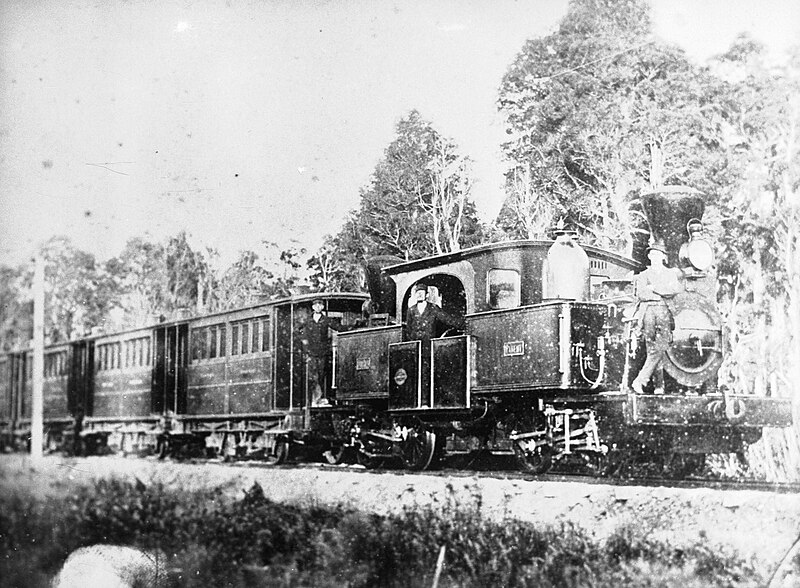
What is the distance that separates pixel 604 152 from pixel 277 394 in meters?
→ 2.35

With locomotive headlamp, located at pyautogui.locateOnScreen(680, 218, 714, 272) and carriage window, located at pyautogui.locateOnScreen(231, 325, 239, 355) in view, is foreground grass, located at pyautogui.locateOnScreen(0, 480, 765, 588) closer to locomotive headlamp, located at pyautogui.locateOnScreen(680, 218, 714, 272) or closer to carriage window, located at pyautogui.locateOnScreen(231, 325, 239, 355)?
carriage window, located at pyautogui.locateOnScreen(231, 325, 239, 355)

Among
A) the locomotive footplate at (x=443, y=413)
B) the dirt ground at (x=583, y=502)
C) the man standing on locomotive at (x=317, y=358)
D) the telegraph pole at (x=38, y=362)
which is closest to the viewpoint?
the dirt ground at (x=583, y=502)

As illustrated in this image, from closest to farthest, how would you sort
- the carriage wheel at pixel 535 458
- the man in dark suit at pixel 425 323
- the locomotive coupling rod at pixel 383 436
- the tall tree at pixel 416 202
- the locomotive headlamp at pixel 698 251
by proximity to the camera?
the locomotive headlamp at pixel 698 251
the carriage wheel at pixel 535 458
the tall tree at pixel 416 202
the man in dark suit at pixel 425 323
the locomotive coupling rod at pixel 383 436

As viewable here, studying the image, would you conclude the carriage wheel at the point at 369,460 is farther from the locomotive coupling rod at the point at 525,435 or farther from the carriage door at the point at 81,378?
the carriage door at the point at 81,378

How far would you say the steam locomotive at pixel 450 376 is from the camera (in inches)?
174

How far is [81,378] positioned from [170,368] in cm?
58

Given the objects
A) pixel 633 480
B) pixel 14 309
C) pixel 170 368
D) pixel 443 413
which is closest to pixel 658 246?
pixel 633 480

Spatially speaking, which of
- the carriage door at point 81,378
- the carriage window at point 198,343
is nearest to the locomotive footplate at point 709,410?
the carriage window at point 198,343

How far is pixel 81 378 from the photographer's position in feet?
19.0

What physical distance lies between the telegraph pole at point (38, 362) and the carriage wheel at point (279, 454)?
4.22 feet

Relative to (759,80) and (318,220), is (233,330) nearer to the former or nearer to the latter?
(318,220)

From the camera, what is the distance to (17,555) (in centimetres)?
521

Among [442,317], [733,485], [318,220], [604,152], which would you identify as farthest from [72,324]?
[733,485]

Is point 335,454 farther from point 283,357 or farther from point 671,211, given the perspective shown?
point 671,211
